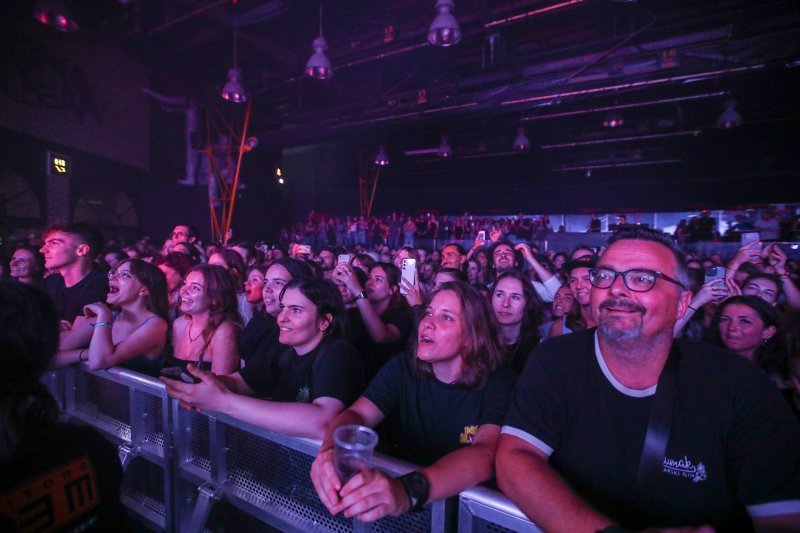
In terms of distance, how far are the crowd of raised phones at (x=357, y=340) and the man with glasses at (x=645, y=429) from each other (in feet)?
0.41

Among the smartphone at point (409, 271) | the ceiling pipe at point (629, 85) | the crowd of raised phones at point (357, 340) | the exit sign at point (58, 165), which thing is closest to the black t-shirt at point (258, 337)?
the crowd of raised phones at point (357, 340)

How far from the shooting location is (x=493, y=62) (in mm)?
8422

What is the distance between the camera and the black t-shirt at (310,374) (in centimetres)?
184

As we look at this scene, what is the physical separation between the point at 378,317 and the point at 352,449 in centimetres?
219

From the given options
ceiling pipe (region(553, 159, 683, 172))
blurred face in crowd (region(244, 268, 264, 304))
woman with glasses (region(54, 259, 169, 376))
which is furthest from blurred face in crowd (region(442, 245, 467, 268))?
ceiling pipe (region(553, 159, 683, 172))

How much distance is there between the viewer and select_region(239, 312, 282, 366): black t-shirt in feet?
8.21

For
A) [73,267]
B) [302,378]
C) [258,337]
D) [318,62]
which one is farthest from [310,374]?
[318,62]

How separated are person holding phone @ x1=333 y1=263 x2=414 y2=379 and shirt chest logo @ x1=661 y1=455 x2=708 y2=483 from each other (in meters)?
1.93

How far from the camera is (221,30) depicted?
8.50m

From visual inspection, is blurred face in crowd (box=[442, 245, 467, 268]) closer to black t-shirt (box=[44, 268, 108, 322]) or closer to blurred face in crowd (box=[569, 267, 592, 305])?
blurred face in crowd (box=[569, 267, 592, 305])

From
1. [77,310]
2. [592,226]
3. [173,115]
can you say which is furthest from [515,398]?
[592,226]

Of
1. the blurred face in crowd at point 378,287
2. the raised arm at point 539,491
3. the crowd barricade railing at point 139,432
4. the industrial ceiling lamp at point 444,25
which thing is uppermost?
the industrial ceiling lamp at point 444,25

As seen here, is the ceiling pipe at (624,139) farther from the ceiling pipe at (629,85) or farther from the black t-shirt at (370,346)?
the black t-shirt at (370,346)

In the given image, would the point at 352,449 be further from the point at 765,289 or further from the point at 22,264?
the point at 22,264
